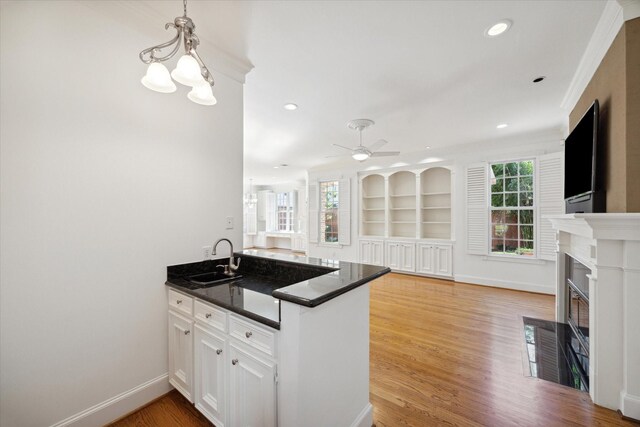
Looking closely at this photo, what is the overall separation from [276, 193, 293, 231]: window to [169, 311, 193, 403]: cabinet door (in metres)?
8.65

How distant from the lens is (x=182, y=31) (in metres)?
1.34

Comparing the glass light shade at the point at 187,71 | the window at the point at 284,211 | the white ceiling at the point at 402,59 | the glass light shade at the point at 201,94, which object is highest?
the white ceiling at the point at 402,59

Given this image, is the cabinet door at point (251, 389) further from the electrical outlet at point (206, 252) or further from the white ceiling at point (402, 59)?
the white ceiling at point (402, 59)

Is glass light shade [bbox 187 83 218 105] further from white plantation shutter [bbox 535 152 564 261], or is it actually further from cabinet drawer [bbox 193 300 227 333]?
white plantation shutter [bbox 535 152 564 261]

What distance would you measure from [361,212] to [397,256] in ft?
4.87

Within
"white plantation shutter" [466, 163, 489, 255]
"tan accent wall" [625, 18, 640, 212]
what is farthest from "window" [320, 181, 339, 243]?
"tan accent wall" [625, 18, 640, 212]

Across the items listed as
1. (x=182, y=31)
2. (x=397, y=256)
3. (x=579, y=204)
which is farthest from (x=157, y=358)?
(x=397, y=256)

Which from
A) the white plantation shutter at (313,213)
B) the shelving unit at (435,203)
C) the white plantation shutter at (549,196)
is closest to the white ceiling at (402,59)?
the white plantation shutter at (549,196)

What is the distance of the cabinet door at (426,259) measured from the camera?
19.0ft

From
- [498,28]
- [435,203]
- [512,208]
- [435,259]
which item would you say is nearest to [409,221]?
[435,203]

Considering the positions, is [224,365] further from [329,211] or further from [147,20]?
[329,211]

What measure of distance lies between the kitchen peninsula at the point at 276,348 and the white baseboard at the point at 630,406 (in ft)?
6.00

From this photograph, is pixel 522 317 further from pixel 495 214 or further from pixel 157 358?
pixel 157 358

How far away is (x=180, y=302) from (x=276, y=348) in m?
1.06
